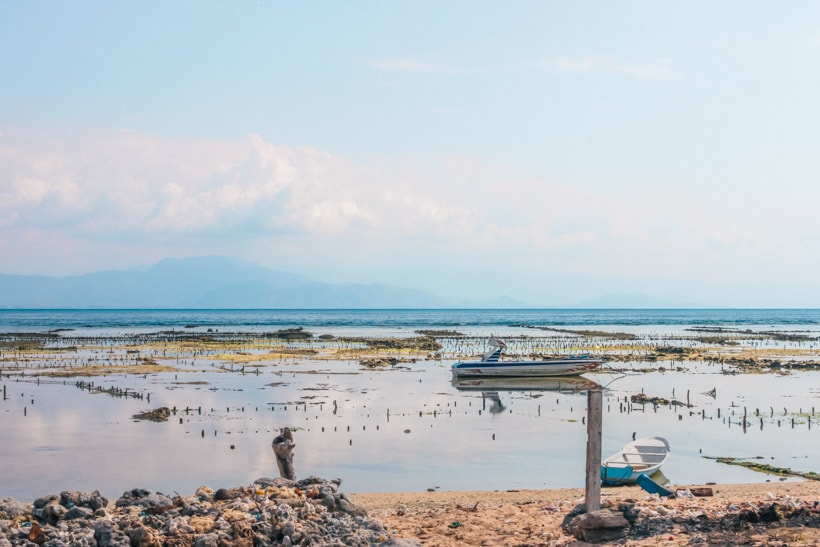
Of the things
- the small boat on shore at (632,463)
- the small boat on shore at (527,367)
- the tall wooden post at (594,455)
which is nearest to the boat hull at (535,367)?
the small boat on shore at (527,367)

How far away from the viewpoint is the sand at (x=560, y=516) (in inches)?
532

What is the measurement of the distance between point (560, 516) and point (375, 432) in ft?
41.8

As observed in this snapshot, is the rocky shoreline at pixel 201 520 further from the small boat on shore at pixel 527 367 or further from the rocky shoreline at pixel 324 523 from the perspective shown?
the small boat on shore at pixel 527 367

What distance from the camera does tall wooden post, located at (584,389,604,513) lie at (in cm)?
1531

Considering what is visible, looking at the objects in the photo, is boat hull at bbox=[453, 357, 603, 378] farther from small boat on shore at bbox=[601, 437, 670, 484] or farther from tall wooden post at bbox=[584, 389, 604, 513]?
tall wooden post at bbox=[584, 389, 604, 513]

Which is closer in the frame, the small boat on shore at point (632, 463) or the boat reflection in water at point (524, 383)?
the small boat on shore at point (632, 463)

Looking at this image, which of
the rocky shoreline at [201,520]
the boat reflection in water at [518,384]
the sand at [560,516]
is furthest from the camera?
the boat reflection in water at [518,384]

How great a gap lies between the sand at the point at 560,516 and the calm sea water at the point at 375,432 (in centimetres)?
147

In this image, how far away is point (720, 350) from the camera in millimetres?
70250

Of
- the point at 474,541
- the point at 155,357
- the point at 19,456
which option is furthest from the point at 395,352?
the point at 474,541

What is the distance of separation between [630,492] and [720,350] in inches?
2129

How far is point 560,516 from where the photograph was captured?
16594 mm

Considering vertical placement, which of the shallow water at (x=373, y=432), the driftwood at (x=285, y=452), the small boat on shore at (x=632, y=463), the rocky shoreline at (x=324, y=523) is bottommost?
the shallow water at (x=373, y=432)

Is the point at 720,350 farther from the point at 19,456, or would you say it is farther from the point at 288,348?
the point at 19,456
